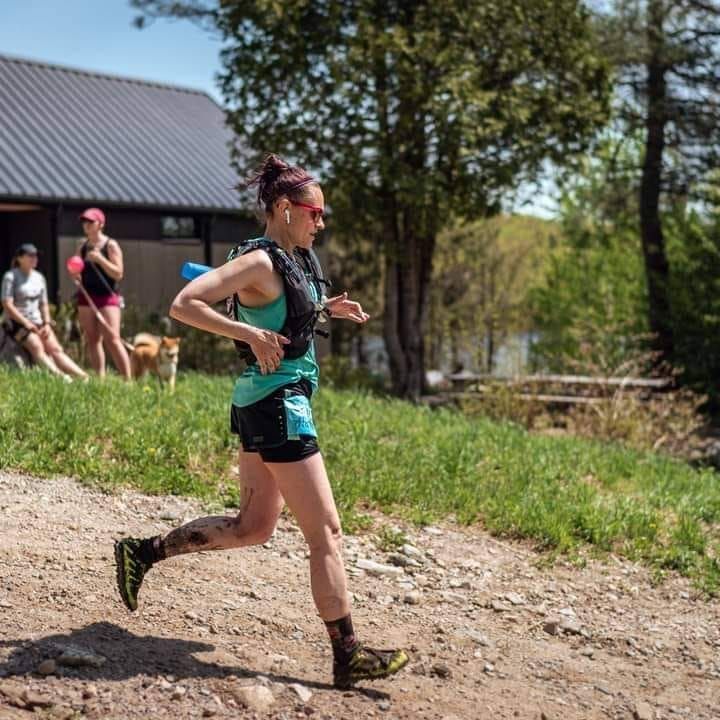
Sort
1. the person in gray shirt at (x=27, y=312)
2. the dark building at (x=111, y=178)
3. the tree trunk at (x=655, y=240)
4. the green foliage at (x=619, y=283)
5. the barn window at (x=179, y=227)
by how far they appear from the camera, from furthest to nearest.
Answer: the barn window at (x=179, y=227)
the dark building at (x=111, y=178)
the tree trunk at (x=655, y=240)
the green foliage at (x=619, y=283)
the person in gray shirt at (x=27, y=312)

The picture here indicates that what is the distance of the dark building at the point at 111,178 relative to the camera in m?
19.9

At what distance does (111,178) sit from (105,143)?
5.17ft

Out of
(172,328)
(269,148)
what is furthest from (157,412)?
(172,328)

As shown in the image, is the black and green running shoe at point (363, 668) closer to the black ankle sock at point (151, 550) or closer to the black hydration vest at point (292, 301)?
the black ankle sock at point (151, 550)

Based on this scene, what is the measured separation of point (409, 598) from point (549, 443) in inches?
177

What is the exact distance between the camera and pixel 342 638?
441 cm

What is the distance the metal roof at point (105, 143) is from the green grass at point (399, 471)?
1103cm

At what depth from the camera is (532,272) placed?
1178 inches

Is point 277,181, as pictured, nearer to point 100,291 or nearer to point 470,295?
point 100,291

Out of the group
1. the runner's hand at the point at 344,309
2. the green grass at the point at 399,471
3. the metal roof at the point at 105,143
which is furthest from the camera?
the metal roof at the point at 105,143

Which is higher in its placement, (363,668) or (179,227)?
(179,227)

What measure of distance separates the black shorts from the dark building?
48.2ft

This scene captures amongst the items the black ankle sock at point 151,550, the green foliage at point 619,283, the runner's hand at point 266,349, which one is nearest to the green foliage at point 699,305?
the green foliage at point 619,283

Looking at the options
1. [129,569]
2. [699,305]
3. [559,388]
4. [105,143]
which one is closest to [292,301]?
[129,569]
